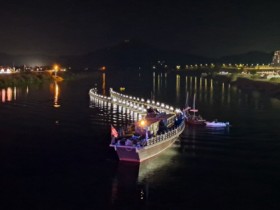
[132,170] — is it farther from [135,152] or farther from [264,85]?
[264,85]

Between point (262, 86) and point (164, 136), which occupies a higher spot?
point (262, 86)

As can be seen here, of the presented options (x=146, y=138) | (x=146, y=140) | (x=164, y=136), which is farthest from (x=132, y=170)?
(x=164, y=136)

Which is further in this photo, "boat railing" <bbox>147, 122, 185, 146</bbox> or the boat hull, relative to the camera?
"boat railing" <bbox>147, 122, 185, 146</bbox>

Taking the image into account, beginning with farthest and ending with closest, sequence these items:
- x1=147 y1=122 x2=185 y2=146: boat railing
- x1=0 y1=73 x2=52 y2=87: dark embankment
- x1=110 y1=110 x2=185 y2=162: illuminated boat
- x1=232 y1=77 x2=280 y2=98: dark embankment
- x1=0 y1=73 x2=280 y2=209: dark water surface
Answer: x1=0 y1=73 x2=52 y2=87: dark embankment
x1=232 y1=77 x2=280 y2=98: dark embankment
x1=147 y1=122 x2=185 y2=146: boat railing
x1=110 y1=110 x2=185 y2=162: illuminated boat
x1=0 y1=73 x2=280 y2=209: dark water surface

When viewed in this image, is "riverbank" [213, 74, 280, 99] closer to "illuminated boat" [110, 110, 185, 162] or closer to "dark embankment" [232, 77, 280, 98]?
"dark embankment" [232, 77, 280, 98]

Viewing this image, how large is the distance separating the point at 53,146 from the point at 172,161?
10.8 metres

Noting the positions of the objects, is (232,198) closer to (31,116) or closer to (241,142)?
(241,142)

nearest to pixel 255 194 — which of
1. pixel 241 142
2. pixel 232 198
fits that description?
pixel 232 198

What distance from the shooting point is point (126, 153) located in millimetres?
28969

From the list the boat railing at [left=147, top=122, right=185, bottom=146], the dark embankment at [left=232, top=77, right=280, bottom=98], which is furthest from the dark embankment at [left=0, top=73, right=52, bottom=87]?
the boat railing at [left=147, top=122, right=185, bottom=146]

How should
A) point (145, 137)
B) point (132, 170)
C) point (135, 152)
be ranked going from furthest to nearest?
point (145, 137)
point (135, 152)
point (132, 170)

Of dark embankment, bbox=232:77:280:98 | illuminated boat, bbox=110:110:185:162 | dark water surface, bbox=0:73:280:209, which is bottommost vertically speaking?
dark water surface, bbox=0:73:280:209

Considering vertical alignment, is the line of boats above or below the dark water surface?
above

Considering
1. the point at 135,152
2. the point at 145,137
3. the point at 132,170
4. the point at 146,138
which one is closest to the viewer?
the point at 132,170
